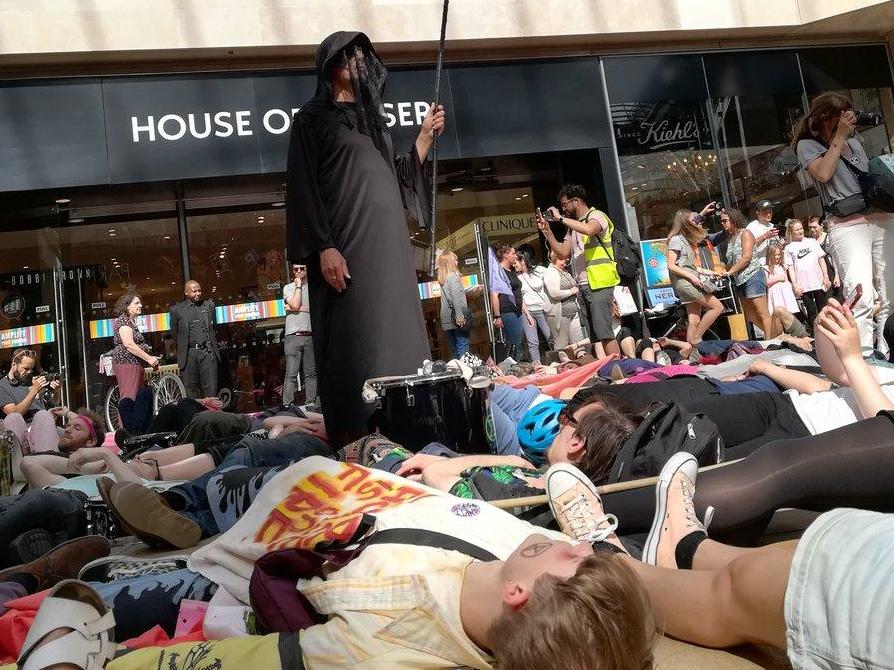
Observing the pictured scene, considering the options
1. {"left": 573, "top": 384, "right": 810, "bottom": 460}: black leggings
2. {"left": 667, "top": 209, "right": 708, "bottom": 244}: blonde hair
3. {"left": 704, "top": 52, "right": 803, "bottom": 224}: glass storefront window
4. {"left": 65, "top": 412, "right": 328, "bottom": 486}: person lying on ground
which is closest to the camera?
{"left": 573, "top": 384, "right": 810, "bottom": 460}: black leggings

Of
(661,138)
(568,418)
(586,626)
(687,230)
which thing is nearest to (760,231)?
(687,230)

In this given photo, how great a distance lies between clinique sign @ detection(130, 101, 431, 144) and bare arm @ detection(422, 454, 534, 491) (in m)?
6.71

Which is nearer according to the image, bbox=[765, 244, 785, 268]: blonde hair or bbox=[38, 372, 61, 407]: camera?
bbox=[38, 372, 61, 407]: camera

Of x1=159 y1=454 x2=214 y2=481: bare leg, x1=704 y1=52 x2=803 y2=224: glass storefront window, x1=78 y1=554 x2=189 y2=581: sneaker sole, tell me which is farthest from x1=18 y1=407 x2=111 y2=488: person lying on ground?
x1=704 y1=52 x2=803 y2=224: glass storefront window

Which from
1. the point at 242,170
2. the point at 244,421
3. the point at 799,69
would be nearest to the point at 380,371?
the point at 244,421

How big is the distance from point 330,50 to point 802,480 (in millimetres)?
2653

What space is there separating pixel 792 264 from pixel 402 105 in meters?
5.17

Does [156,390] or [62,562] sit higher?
[156,390]

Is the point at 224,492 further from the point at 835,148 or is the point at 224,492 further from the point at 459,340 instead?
the point at 459,340

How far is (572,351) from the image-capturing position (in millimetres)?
8555

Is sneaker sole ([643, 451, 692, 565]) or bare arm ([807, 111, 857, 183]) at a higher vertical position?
bare arm ([807, 111, 857, 183])

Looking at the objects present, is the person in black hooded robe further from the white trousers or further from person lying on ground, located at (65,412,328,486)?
the white trousers

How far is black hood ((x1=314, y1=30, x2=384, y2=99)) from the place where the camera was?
137 inches

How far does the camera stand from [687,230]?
8.50 metres
